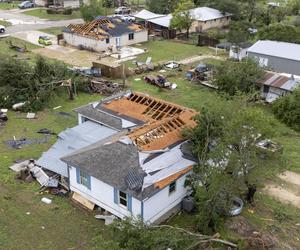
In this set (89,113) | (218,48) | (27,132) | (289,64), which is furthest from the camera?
(218,48)

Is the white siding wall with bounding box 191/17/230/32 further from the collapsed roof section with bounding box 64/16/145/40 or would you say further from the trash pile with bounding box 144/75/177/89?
the trash pile with bounding box 144/75/177/89

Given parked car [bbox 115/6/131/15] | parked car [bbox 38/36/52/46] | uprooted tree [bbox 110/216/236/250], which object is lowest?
uprooted tree [bbox 110/216/236/250]

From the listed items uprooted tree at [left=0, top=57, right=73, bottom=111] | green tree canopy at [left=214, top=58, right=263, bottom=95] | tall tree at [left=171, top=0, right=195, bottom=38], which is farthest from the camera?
tall tree at [left=171, top=0, right=195, bottom=38]

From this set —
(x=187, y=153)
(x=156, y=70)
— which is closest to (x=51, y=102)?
(x=156, y=70)

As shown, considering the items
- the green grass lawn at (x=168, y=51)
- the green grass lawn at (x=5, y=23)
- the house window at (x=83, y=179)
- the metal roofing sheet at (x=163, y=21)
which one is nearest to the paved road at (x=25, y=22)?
the green grass lawn at (x=5, y=23)

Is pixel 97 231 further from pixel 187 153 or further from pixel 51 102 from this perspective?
pixel 51 102

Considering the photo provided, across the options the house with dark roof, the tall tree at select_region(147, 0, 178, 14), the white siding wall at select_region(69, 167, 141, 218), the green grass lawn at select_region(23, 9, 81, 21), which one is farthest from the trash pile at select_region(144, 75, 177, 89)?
the green grass lawn at select_region(23, 9, 81, 21)

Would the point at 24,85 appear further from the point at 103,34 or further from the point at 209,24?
the point at 209,24
